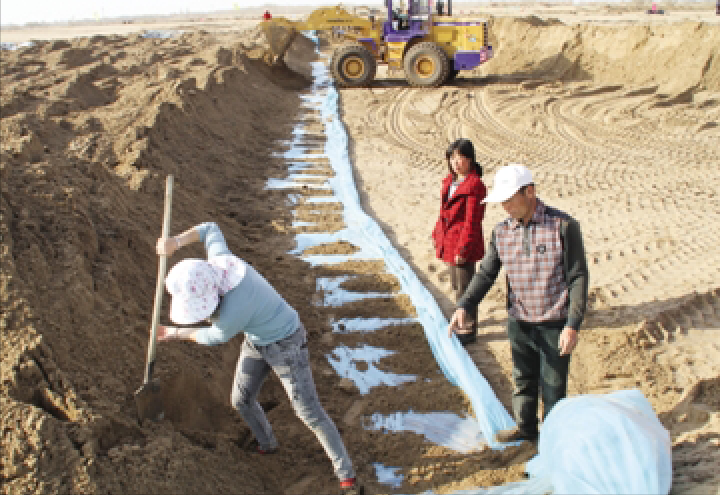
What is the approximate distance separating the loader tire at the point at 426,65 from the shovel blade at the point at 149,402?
12.4m

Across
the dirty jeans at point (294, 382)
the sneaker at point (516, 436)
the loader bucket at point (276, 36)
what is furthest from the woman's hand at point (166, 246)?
the loader bucket at point (276, 36)

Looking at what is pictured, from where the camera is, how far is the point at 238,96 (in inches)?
456

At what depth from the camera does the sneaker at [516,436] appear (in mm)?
3544

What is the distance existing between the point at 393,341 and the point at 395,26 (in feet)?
39.4

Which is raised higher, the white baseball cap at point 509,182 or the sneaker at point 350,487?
the white baseball cap at point 509,182

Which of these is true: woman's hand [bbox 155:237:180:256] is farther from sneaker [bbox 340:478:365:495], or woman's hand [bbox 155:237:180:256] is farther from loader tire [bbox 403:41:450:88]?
loader tire [bbox 403:41:450:88]

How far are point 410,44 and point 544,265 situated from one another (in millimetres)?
12965

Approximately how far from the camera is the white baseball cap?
2.82 m

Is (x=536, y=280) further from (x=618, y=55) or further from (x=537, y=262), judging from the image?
(x=618, y=55)

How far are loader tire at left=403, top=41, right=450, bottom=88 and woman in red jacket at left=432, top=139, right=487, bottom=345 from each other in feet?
34.7

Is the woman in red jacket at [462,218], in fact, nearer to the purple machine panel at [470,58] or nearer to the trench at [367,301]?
the trench at [367,301]

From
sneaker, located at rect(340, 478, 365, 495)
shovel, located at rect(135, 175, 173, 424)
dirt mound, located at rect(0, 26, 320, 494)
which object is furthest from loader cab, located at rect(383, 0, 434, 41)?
sneaker, located at rect(340, 478, 365, 495)

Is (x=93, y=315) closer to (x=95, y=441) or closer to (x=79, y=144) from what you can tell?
(x=95, y=441)

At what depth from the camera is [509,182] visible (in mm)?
2832
